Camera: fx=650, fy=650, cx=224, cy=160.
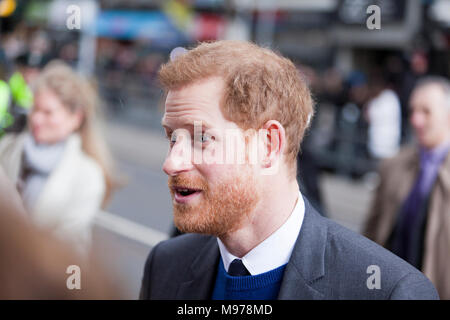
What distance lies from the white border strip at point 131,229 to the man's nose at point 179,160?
5684 mm

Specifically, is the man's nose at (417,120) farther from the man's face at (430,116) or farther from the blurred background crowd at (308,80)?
the blurred background crowd at (308,80)

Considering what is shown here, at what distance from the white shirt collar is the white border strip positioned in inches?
221

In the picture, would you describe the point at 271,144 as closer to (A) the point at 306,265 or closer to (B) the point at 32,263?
(A) the point at 306,265

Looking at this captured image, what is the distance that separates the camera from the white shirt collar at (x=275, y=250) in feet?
5.94

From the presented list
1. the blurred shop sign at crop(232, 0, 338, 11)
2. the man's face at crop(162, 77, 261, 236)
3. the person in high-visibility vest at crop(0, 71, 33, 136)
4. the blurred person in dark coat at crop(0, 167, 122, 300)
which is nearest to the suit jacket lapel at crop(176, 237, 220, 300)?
the man's face at crop(162, 77, 261, 236)

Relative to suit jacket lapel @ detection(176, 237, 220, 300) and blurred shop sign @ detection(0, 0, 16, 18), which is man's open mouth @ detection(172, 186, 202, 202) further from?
blurred shop sign @ detection(0, 0, 16, 18)

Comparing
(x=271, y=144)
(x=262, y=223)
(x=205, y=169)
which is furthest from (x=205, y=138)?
(x=262, y=223)

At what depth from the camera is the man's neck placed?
1.83 m

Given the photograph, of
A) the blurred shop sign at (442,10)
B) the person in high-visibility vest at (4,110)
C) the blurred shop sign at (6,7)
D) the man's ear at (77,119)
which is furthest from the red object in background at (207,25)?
the man's ear at (77,119)

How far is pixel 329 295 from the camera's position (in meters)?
1.69

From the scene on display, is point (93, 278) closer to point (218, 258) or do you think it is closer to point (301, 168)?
point (218, 258)

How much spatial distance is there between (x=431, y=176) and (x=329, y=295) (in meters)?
2.49

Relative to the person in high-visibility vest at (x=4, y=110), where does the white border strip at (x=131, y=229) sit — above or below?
below

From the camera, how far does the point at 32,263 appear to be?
97 cm
